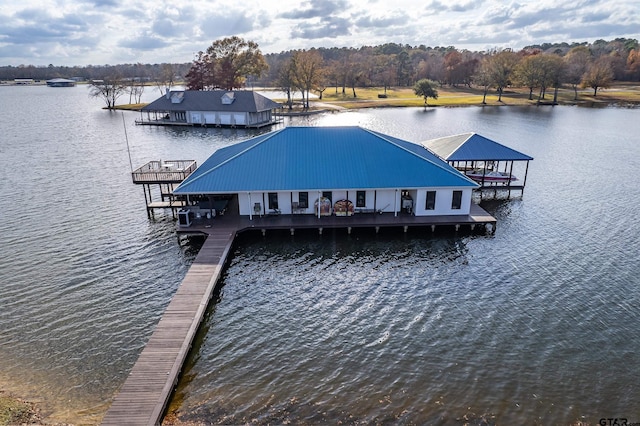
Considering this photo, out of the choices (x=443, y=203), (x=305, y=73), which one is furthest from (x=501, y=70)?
(x=443, y=203)

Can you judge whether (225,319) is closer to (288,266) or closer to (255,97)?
(288,266)

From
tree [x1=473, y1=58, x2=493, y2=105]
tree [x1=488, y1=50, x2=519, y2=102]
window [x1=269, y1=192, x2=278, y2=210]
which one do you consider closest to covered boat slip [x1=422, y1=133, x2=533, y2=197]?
window [x1=269, y1=192, x2=278, y2=210]

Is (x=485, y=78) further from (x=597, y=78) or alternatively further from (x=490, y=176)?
(x=490, y=176)

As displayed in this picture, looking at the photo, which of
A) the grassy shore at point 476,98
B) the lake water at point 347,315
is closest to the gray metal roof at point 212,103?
the grassy shore at point 476,98

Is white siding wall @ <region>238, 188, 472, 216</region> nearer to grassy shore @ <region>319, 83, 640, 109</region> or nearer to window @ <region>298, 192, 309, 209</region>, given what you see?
window @ <region>298, 192, 309, 209</region>

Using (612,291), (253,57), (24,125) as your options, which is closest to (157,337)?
(612,291)
